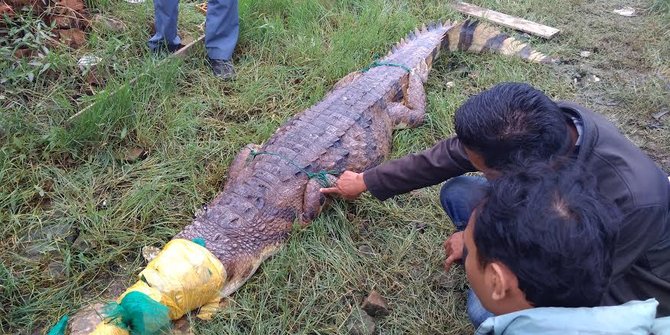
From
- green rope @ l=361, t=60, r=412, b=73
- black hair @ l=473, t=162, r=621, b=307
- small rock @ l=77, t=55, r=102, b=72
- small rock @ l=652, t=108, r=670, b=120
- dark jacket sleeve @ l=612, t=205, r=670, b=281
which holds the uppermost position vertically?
black hair @ l=473, t=162, r=621, b=307

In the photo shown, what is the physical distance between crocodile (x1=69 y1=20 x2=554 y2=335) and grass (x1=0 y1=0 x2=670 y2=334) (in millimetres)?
112

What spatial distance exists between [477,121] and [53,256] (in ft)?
6.79

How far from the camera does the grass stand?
2.64 meters

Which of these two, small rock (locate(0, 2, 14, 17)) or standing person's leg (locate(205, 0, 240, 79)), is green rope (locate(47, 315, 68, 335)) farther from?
small rock (locate(0, 2, 14, 17))

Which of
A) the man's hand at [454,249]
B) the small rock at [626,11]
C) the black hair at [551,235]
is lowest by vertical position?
the small rock at [626,11]

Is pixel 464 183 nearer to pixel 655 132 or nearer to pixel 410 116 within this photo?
pixel 410 116

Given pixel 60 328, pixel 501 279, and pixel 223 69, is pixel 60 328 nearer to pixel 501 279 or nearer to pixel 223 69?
pixel 501 279

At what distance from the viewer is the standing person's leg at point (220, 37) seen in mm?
4043

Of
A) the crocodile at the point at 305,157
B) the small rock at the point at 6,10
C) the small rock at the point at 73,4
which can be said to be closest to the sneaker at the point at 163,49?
the small rock at the point at 73,4

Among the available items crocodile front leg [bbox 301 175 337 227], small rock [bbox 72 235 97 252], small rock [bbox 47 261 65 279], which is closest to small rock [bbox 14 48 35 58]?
small rock [bbox 72 235 97 252]

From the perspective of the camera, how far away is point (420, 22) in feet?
16.3

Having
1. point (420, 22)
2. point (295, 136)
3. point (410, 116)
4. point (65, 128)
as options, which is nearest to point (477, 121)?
point (295, 136)

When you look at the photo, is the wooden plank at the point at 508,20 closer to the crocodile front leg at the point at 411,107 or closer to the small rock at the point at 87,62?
the crocodile front leg at the point at 411,107

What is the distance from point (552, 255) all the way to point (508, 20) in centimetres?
419
